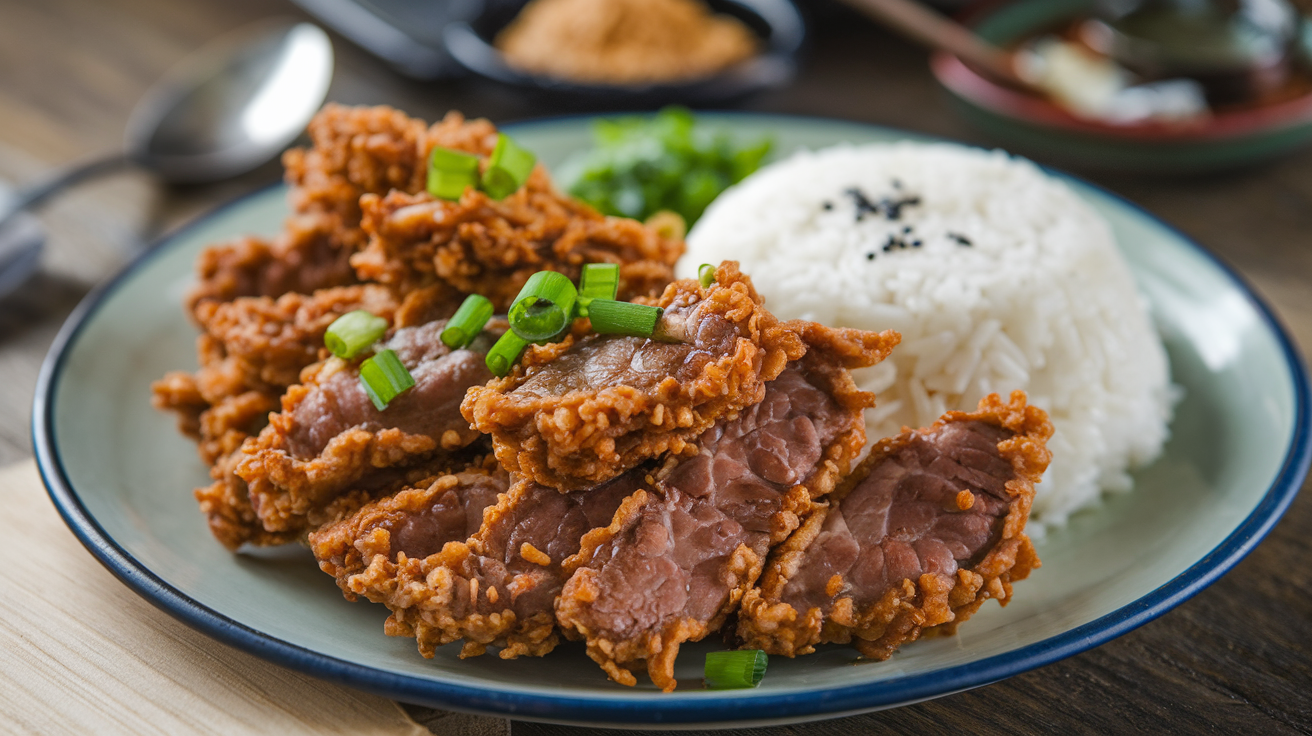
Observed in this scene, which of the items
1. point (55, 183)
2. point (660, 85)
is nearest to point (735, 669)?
point (660, 85)

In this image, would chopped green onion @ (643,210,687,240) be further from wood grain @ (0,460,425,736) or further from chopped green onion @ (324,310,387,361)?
wood grain @ (0,460,425,736)

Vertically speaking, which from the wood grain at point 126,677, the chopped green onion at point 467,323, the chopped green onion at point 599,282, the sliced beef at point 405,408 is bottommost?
the wood grain at point 126,677

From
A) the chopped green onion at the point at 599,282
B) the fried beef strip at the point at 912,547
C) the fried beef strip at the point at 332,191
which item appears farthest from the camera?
the fried beef strip at the point at 332,191

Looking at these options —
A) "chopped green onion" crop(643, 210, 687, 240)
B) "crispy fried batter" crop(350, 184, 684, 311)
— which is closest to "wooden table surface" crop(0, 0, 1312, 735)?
"crispy fried batter" crop(350, 184, 684, 311)

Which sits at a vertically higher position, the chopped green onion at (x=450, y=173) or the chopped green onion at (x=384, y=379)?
the chopped green onion at (x=450, y=173)

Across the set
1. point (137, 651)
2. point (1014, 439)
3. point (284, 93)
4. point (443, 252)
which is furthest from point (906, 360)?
point (284, 93)

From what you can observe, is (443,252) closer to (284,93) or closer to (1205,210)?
(284,93)

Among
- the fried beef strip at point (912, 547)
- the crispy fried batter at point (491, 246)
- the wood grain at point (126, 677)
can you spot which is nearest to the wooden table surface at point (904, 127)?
the fried beef strip at point (912, 547)

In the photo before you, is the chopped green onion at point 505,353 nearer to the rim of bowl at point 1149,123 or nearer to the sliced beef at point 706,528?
the sliced beef at point 706,528

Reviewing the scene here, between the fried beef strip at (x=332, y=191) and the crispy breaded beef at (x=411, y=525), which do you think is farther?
the fried beef strip at (x=332, y=191)
